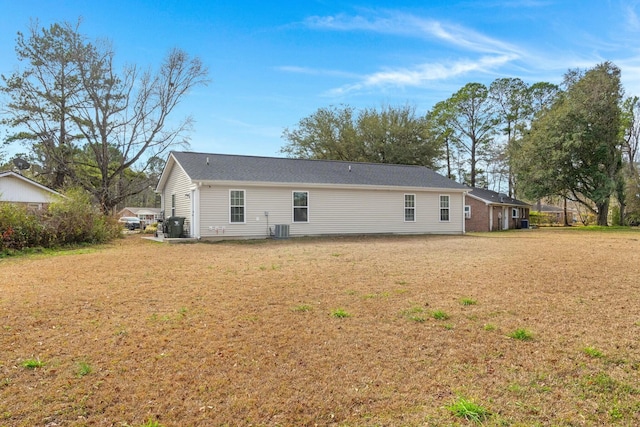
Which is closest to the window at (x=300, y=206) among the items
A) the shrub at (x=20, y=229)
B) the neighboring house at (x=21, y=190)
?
the shrub at (x=20, y=229)

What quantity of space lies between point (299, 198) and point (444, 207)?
842cm

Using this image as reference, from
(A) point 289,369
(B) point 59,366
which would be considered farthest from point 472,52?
(B) point 59,366

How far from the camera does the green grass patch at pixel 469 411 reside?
2574 mm

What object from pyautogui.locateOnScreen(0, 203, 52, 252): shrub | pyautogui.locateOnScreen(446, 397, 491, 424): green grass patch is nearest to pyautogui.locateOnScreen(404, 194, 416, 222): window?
pyautogui.locateOnScreen(0, 203, 52, 252): shrub

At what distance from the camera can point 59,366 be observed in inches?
131

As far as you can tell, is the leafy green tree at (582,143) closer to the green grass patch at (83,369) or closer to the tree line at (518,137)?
the tree line at (518,137)

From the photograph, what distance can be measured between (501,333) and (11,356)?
16.3 feet

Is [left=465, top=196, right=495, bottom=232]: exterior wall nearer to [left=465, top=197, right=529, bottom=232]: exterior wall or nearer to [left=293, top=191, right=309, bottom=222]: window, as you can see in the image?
[left=465, top=197, right=529, bottom=232]: exterior wall

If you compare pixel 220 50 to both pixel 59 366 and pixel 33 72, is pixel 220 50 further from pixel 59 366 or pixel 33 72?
pixel 33 72

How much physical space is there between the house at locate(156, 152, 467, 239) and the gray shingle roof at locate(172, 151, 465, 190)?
4 centimetres

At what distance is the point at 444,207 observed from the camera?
800 inches

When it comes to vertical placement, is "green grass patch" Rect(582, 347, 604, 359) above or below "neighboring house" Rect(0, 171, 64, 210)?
below

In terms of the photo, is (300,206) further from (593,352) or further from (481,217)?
(481,217)

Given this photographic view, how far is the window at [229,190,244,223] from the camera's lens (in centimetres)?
1578
